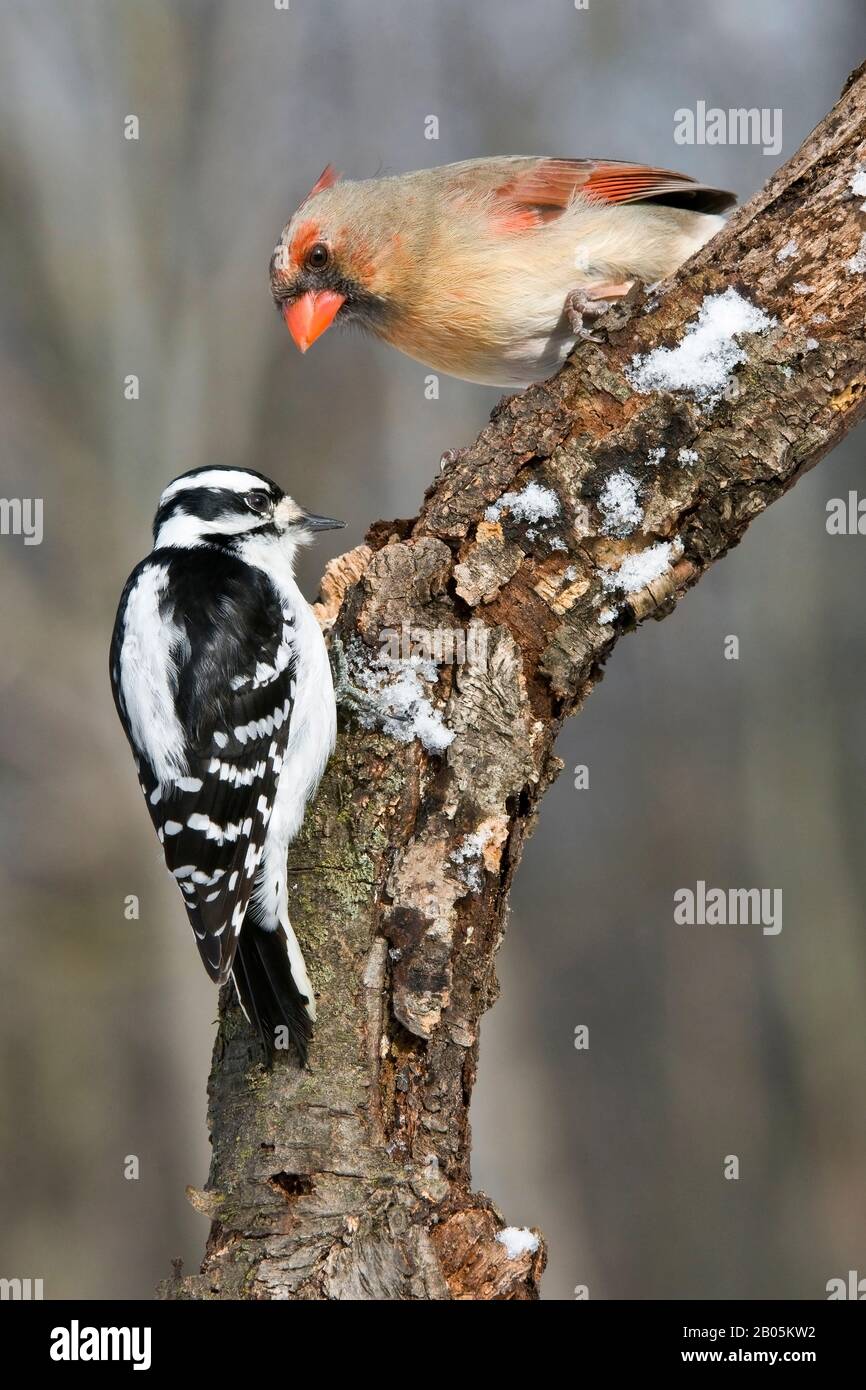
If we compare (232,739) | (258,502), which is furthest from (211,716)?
(258,502)

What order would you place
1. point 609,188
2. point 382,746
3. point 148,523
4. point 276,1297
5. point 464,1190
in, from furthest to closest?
point 148,523 < point 609,188 < point 382,746 < point 464,1190 < point 276,1297

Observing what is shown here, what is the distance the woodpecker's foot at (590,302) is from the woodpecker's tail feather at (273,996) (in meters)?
2.19

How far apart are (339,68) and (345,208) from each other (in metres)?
4.49

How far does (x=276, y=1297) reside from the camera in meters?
3.01

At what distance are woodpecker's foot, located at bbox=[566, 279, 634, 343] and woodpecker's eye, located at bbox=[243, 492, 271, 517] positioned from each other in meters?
1.19

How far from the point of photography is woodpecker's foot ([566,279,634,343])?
14.1 feet

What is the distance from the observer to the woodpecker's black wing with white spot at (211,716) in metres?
3.62

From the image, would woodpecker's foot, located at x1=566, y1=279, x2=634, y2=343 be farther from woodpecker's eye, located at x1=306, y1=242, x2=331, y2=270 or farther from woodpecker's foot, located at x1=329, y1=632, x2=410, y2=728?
woodpecker's foot, located at x1=329, y1=632, x2=410, y2=728

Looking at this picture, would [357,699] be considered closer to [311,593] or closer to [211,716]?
[211,716]

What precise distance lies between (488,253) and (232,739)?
2.01m

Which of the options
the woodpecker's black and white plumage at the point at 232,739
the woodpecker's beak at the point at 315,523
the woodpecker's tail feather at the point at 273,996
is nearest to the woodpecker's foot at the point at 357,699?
the woodpecker's black and white plumage at the point at 232,739

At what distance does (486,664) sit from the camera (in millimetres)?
3520
